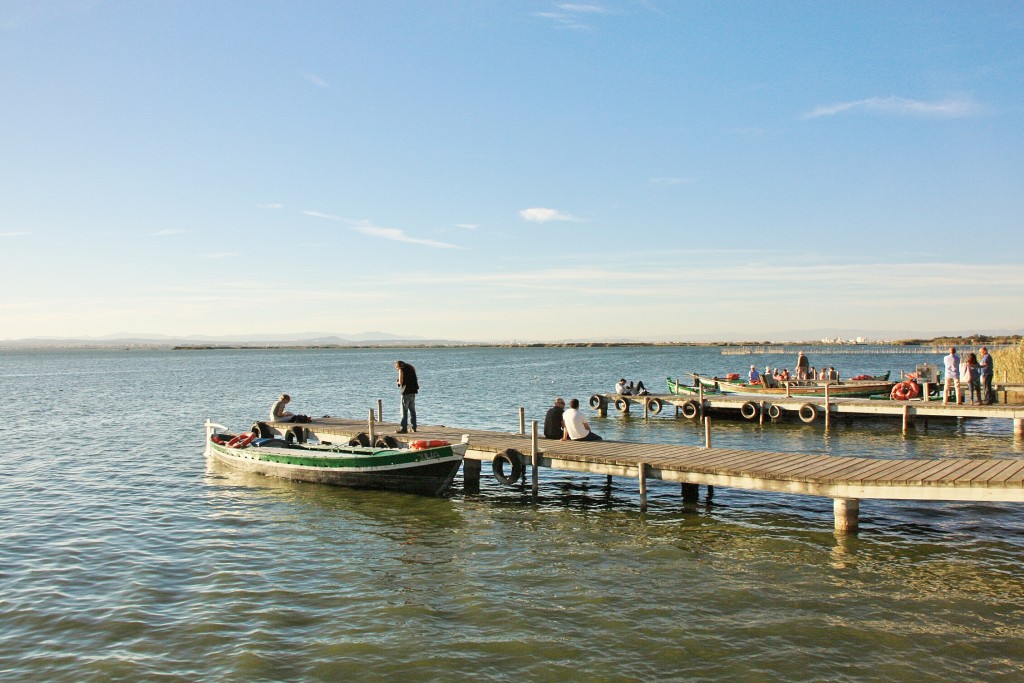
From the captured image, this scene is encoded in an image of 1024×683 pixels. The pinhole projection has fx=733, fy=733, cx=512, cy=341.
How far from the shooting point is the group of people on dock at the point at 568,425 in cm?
1922

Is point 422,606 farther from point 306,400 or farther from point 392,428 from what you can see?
point 306,400

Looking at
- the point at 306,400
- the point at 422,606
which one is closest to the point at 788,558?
the point at 422,606

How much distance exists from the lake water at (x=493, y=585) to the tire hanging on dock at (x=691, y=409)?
51.1ft

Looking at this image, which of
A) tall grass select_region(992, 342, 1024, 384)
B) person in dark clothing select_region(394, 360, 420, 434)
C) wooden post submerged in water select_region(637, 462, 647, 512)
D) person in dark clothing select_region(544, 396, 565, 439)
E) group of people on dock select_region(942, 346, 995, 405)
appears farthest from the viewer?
tall grass select_region(992, 342, 1024, 384)

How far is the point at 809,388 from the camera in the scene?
118ft

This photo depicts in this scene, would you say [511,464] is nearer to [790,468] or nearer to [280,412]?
[790,468]

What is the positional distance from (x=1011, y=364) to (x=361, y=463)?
35401 mm

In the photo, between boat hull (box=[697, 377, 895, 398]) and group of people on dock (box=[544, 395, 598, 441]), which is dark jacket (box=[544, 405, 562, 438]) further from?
boat hull (box=[697, 377, 895, 398])

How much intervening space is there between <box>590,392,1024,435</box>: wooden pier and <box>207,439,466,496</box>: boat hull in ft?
60.5

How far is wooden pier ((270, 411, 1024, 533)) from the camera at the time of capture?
1226cm

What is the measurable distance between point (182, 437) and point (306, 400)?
23809 millimetres

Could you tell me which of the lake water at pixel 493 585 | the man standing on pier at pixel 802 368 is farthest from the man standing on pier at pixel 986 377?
the lake water at pixel 493 585

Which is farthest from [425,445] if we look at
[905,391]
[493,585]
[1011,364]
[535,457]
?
[1011,364]

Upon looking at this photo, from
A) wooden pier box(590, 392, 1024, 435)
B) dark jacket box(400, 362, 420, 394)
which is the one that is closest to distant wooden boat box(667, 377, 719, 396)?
wooden pier box(590, 392, 1024, 435)
